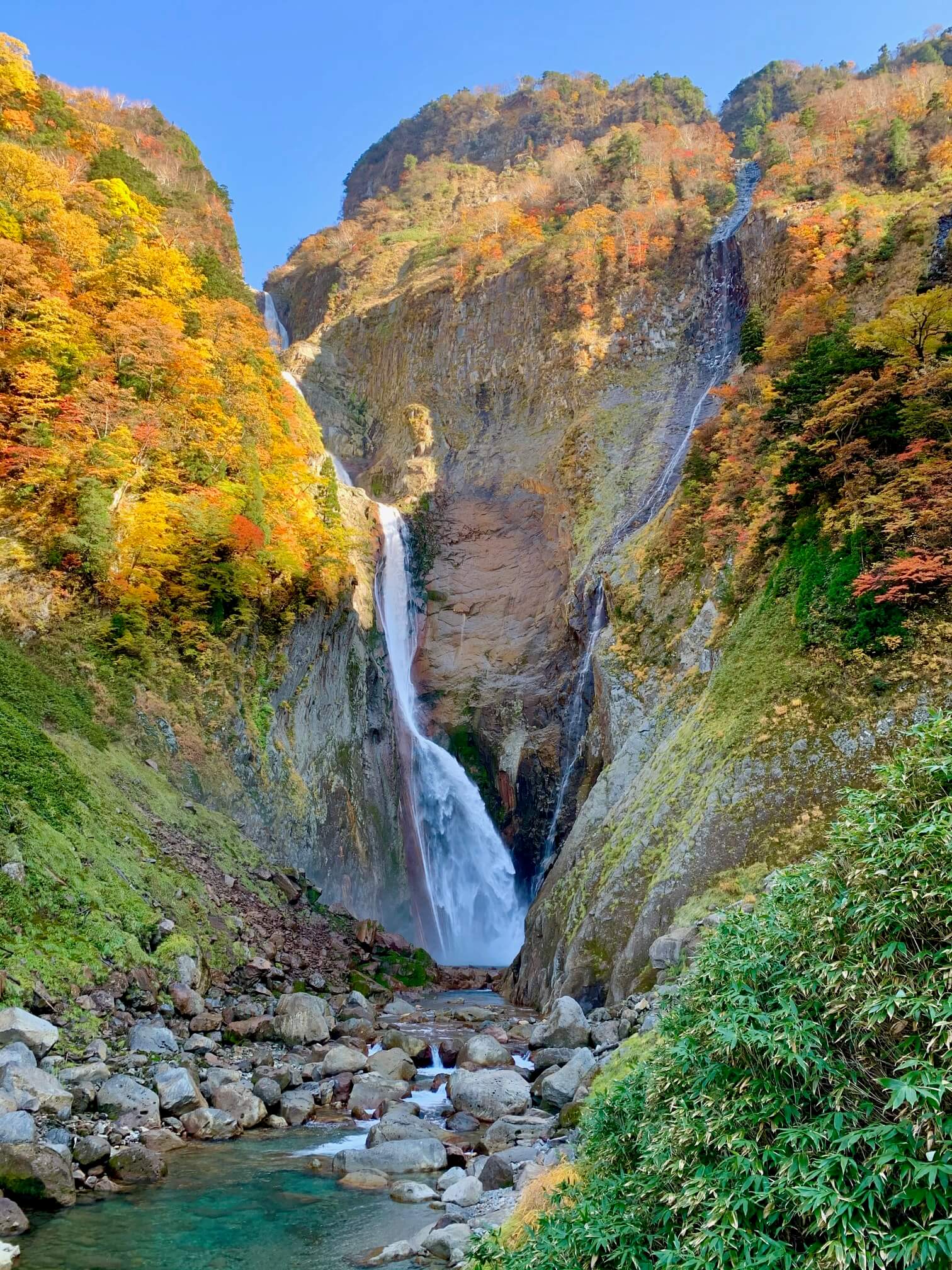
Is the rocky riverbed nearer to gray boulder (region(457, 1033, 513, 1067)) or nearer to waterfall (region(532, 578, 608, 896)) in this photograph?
gray boulder (region(457, 1033, 513, 1067))

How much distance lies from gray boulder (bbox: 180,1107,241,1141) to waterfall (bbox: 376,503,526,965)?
19318 millimetres

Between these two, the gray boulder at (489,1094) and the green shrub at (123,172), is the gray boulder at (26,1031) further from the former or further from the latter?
the green shrub at (123,172)

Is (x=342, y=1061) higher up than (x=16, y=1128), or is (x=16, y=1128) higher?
(x=16, y=1128)

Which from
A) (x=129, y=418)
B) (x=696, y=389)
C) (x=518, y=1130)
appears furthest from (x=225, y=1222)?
(x=696, y=389)

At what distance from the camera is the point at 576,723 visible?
94.5 feet

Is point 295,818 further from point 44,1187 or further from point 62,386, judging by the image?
point 44,1187

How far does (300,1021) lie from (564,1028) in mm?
5150

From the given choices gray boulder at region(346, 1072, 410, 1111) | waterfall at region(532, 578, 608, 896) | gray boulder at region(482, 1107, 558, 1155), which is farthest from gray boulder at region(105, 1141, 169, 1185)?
waterfall at region(532, 578, 608, 896)

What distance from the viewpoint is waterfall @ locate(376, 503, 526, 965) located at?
1185 inches

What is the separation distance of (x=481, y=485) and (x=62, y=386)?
23229mm

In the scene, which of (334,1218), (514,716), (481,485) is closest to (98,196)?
(481,485)

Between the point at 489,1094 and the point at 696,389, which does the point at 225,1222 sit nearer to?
the point at 489,1094

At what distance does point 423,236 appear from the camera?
65250mm

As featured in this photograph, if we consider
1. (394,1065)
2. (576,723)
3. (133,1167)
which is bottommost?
(394,1065)
